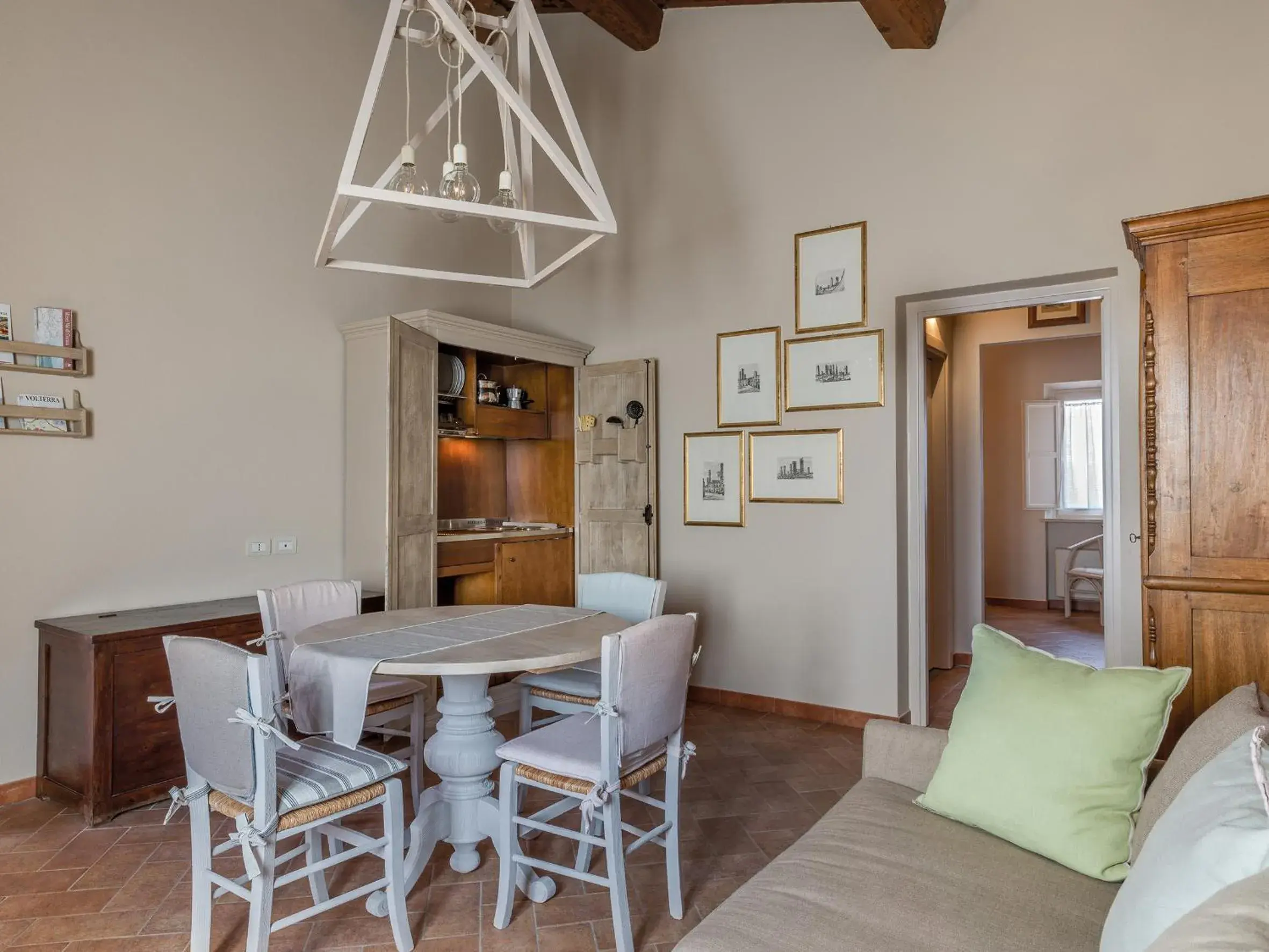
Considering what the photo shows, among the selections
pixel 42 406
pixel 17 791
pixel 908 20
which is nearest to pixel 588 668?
pixel 17 791

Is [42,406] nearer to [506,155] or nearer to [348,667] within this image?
[348,667]

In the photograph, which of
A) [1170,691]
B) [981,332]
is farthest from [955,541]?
[1170,691]

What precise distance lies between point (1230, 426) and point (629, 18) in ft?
12.6

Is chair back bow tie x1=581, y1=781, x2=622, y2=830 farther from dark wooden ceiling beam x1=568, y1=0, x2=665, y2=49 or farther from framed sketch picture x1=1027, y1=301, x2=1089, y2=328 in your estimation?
framed sketch picture x1=1027, y1=301, x2=1089, y2=328

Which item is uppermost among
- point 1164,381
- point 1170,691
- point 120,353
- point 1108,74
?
point 1108,74

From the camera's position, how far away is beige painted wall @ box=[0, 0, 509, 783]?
10.6 feet

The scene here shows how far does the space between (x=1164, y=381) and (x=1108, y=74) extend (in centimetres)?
213

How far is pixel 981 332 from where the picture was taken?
5.98m

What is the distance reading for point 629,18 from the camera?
455cm

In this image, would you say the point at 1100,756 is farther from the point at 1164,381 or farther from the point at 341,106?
the point at 341,106

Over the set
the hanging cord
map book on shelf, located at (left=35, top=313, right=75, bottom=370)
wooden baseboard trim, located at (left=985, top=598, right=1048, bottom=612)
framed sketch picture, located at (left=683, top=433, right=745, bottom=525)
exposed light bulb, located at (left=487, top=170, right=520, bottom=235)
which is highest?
exposed light bulb, located at (left=487, top=170, right=520, bottom=235)

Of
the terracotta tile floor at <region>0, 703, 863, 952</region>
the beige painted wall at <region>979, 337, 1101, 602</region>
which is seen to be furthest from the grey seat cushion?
the beige painted wall at <region>979, 337, 1101, 602</region>

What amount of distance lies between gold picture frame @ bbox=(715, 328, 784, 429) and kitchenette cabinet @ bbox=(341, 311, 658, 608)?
0.42 meters

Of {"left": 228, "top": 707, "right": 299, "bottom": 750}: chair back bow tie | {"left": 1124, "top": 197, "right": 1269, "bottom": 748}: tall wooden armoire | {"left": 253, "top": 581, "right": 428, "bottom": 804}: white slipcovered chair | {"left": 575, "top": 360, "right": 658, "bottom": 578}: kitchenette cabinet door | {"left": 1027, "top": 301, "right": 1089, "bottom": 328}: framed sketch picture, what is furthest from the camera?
{"left": 1027, "top": 301, "right": 1089, "bottom": 328}: framed sketch picture
